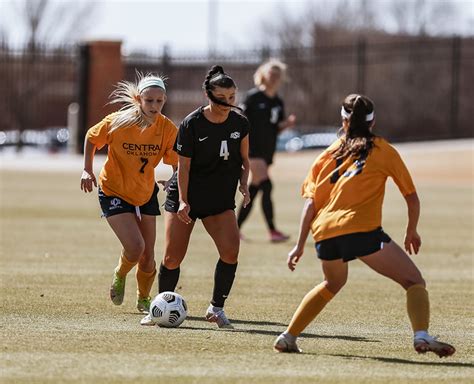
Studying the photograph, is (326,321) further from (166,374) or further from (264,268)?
(264,268)

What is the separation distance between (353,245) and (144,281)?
2.82 meters

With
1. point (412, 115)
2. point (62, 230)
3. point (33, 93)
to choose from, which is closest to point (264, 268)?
point (62, 230)

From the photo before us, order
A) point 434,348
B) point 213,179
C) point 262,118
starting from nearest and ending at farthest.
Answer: point 434,348
point 213,179
point 262,118

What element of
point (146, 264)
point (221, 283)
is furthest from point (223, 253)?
point (146, 264)

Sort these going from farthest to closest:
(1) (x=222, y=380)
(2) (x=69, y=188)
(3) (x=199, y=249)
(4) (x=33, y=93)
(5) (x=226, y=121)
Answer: (4) (x=33, y=93) → (2) (x=69, y=188) → (3) (x=199, y=249) → (5) (x=226, y=121) → (1) (x=222, y=380)

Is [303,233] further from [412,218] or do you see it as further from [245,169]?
[245,169]

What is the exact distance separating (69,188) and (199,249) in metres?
10.9

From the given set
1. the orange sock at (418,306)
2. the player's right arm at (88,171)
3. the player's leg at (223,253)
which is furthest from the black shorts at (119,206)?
the orange sock at (418,306)

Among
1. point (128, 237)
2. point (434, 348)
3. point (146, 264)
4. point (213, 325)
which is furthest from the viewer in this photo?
point (146, 264)

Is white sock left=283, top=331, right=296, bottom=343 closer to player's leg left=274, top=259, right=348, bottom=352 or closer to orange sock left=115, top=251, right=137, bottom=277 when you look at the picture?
player's leg left=274, top=259, right=348, bottom=352

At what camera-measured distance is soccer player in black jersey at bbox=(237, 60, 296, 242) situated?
16766 millimetres

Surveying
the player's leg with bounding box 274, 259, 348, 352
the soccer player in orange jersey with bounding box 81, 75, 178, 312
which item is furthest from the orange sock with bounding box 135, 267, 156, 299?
the player's leg with bounding box 274, 259, 348, 352

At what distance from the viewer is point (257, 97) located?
661 inches

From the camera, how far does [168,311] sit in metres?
9.39
